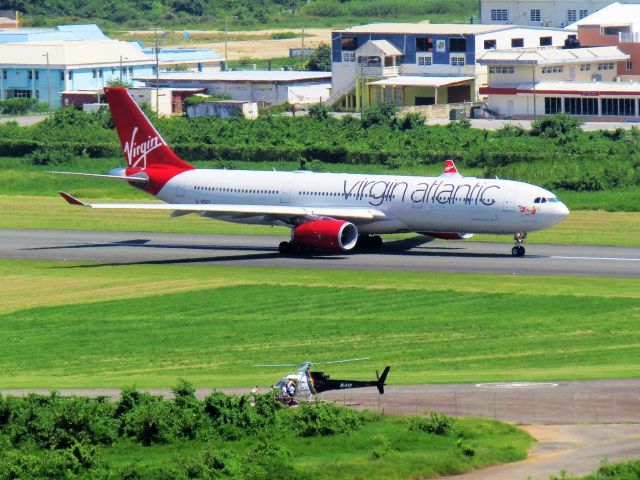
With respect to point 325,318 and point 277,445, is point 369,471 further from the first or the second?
point 325,318

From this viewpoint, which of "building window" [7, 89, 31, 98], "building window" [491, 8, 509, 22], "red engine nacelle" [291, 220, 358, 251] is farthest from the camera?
"building window" [491, 8, 509, 22]

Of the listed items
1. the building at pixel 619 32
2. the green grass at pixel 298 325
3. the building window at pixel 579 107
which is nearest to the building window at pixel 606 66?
the building at pixel 619 32

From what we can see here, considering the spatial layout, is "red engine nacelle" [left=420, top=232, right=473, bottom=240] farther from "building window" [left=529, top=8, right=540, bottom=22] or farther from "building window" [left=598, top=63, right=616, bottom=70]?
"building window" [left=529, top=8, right=540, bottom=22]

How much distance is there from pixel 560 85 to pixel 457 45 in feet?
52.0

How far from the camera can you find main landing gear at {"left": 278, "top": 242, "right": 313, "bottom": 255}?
82.1m

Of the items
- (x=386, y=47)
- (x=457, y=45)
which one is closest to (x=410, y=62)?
(x=386, y=47)

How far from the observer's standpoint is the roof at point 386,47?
528 feet

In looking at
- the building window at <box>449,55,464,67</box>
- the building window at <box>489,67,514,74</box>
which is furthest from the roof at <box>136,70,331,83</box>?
the building window at <box>489,67,514,74</box>

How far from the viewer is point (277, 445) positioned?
135 feet

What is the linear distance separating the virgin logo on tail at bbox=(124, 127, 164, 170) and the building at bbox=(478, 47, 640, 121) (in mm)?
66579

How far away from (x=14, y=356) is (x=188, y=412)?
51.9 feet

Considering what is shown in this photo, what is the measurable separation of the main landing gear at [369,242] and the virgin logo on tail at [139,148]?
1432cm

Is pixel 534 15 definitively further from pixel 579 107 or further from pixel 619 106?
pixel 619 106

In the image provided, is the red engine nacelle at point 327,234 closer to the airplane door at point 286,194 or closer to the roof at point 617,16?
the airplane door at point 286,194
